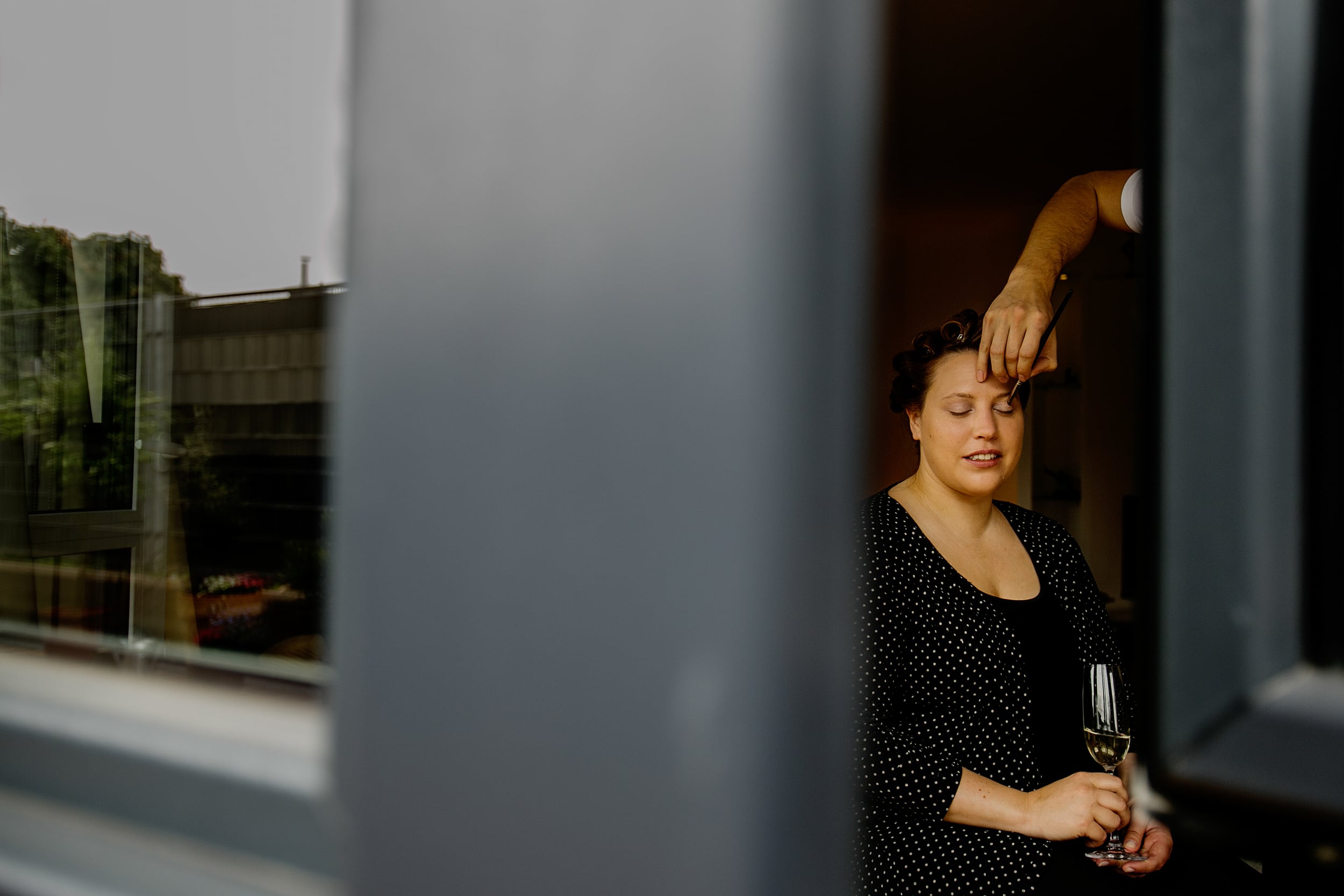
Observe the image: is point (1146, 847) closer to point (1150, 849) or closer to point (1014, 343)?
point (1150, 849)

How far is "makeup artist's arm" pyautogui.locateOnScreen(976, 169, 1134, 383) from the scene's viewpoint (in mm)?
1324

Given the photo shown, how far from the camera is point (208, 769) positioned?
42cm

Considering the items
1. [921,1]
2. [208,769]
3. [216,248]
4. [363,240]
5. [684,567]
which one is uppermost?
[921,1]

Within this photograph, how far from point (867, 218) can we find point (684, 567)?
137 millimetres

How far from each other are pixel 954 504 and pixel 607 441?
1.70 m

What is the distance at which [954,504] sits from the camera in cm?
188

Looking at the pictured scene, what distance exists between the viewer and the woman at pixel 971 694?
148 centimetres

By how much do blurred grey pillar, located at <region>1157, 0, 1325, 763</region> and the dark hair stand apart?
175cm

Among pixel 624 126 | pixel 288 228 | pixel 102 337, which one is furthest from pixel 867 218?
pixel 102 337

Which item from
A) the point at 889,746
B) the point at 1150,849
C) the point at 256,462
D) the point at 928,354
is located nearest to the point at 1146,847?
the point at 1150,849

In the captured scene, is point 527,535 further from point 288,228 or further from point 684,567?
point 288,228

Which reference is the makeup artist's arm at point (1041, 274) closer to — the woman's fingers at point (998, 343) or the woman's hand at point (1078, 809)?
the woman's fingers at point (998, 343)

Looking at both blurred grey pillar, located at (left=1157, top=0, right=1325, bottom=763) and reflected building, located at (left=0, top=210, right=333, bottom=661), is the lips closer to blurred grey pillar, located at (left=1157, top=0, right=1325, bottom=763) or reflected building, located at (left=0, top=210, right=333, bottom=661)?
reflected building, located at (left=0, top=210, right=333, bottom=661)

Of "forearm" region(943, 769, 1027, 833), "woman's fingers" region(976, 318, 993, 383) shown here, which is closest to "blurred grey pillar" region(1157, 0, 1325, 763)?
"woman's fingers" region(976, 318, 993, 383)
